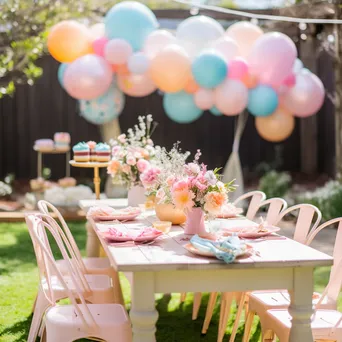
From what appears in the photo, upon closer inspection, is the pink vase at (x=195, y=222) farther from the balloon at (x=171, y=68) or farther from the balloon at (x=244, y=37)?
the balloon at (x=244, y=37)

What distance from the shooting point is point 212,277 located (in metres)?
2.70

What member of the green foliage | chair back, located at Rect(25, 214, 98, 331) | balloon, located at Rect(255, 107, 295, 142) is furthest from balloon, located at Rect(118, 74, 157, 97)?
chair back, located at Rect(25, 214, 98, 331)

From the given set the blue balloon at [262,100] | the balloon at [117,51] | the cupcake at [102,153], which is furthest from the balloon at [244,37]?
the cupcake at [102,153]

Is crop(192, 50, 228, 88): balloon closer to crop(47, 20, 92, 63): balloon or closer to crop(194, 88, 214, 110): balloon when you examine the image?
crop(194, 88, 214, 110): balloon

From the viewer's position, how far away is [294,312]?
9.00 ft

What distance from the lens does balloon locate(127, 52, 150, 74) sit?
7586 millimetres

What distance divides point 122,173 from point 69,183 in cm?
438

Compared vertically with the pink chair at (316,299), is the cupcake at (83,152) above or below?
above

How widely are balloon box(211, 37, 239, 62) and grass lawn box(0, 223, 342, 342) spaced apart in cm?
271

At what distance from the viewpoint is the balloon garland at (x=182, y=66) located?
7543mm

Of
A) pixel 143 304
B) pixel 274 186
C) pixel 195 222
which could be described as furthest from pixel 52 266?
pixel 274 186

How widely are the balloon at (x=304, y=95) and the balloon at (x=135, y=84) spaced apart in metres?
1.60

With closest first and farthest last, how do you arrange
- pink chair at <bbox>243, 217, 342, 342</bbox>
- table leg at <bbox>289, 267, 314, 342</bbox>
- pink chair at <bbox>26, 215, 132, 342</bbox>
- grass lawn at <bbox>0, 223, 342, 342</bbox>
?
table leg at <bbox>289, 267, 314, 342</bbox>, pink chair at <bbox>26, 215, 132, 342</bbox>, pink chair at <bbox>243, 217, 342, 342</bbox>, grass lawn at <bbox>0, 223, 342, 342</bbox>

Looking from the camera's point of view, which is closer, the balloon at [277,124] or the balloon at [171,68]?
the balloon at [171,68]
